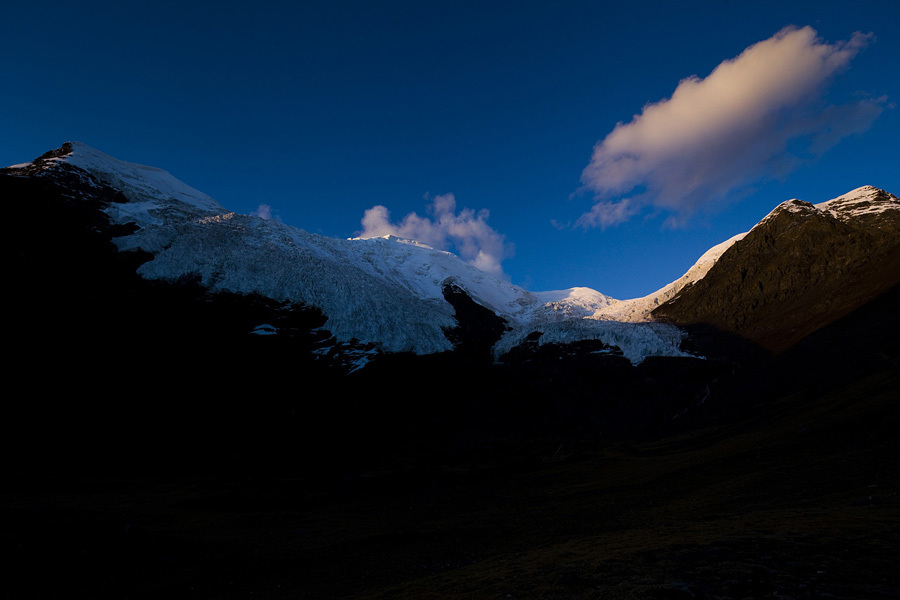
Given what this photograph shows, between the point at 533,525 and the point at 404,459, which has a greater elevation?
the point at 533,525

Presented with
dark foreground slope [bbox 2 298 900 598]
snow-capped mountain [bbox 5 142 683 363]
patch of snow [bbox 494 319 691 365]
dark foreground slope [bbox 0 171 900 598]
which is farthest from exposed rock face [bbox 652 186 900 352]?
dark foreground slope [bbox 2 298 900 598]

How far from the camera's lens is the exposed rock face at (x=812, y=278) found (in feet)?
471

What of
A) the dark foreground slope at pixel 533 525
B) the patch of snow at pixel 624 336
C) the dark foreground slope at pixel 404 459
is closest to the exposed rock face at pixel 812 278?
the dark foreground slope at pixel 404 459

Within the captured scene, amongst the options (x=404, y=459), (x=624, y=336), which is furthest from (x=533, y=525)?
(x=624, y=336)

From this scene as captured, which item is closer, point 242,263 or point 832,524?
point 832,524

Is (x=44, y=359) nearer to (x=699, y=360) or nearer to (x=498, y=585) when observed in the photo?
(x=498, y=585)

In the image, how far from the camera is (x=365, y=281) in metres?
197

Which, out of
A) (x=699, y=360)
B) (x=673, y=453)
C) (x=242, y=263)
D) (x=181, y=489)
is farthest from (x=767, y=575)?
(x=242, y=263)

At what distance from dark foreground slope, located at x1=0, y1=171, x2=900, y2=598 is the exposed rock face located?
15218 mm

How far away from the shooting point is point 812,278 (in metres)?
172

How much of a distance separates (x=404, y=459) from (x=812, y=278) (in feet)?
557

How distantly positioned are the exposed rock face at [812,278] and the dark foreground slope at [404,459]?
49.9ft

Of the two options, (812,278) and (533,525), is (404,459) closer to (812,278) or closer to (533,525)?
(533,525)

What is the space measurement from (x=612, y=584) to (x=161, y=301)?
524ft
